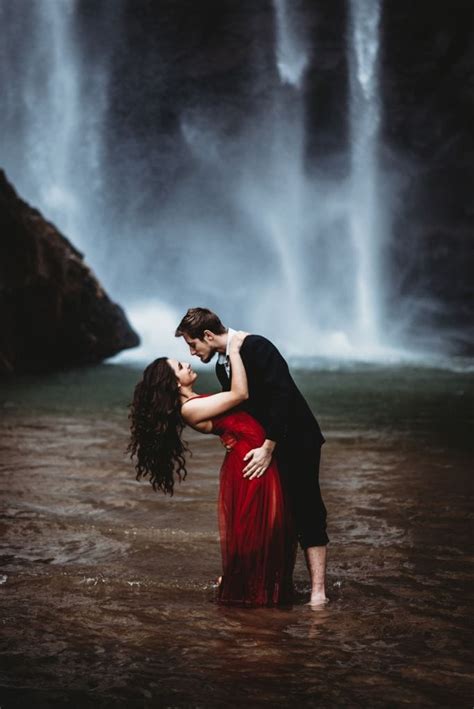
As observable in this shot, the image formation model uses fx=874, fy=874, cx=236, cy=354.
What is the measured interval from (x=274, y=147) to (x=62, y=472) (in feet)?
87.2

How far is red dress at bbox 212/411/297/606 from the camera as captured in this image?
4230 mm

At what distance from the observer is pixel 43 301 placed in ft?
64.8

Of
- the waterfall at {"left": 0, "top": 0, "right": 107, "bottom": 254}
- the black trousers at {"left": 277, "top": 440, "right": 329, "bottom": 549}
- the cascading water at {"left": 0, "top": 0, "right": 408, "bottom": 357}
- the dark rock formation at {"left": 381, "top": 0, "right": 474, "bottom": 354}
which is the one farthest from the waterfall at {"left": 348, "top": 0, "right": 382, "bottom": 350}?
the black trousers at {"left": 277, "top": 440, "right": 329, "bottom": 549}

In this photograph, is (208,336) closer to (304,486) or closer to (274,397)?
(274,397)

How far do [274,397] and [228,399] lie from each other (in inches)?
9.1

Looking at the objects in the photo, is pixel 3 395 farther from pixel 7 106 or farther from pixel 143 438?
pixel 7 106

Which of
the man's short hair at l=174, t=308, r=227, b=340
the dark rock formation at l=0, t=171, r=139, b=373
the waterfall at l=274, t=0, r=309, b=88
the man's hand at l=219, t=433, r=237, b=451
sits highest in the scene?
the waterfall at l=274, t=0, r=309, b=88

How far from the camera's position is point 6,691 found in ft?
10.5

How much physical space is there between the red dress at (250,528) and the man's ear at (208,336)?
384 mm

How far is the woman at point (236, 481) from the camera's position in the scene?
4.23m

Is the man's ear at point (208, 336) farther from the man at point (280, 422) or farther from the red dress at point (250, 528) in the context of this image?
the red dress at point (250, 528)

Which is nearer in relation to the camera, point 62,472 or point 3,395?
point 62,472

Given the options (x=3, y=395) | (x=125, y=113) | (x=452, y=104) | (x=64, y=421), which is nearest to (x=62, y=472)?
(x=64, y=421)

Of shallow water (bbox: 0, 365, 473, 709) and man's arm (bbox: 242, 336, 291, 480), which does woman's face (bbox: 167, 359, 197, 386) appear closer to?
man's arm (bbox: 242, 336, 291, 480)
